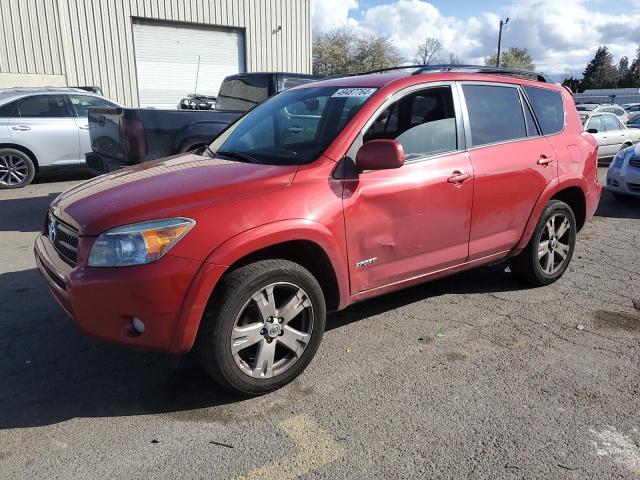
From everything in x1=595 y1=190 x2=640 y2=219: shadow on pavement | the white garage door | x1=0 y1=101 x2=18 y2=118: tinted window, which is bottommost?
x1=595 y1=190 x2=640 y2=219: shadow on pavement

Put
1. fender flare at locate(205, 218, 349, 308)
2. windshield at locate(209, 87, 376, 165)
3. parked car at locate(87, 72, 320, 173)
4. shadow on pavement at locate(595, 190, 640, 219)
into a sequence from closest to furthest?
1. fender flare at locate(205, 218, 349, 308)
2. windshield at locate(209, 87, 376, 165)
3. parked car at locate(87, 72, 320, 173)
4. shadow on pavement at locate(595, 190, 640, 219)

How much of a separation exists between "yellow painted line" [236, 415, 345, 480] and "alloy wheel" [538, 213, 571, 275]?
9.31 feet

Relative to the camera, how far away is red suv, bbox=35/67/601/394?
2.71m

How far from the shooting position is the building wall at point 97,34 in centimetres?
1644

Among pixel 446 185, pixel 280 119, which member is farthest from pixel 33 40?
Result: pixel 446 185

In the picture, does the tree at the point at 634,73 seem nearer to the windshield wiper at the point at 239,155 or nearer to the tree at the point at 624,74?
the tree at the point at 624,74

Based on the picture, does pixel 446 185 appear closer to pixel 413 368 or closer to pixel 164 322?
pixel 413 368

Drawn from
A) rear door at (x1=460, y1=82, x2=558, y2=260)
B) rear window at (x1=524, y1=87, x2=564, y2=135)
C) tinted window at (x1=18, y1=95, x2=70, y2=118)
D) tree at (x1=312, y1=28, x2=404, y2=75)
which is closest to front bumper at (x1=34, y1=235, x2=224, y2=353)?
rear door at (x1=460, y1=82, x2=558, y2=260)

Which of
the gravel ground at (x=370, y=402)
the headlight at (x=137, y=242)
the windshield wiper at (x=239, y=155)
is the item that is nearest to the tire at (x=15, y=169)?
the gravel ground at (x=370, y=402)

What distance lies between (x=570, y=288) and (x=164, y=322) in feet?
12.2

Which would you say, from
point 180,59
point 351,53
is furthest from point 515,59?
point 180,59

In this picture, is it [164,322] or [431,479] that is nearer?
[431,479]

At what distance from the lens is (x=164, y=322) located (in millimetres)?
2691

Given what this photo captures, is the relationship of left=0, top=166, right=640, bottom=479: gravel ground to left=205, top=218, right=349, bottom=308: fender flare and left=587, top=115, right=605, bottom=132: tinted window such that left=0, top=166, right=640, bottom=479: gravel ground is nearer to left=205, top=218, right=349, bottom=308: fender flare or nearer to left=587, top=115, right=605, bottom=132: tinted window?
left=205, top=218, right=349, bottom=308: fender flare
